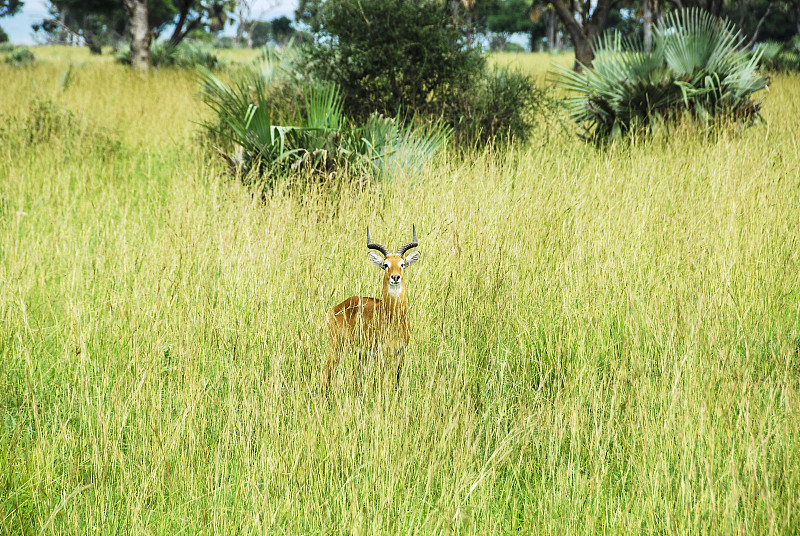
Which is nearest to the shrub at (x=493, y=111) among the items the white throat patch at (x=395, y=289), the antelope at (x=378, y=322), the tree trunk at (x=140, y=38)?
the antelope at (x=378, y=322)

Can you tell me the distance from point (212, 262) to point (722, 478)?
2.88 metres

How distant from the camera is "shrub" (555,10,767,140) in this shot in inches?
322

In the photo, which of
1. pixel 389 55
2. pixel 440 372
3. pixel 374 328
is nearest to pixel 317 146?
pixel 389 55

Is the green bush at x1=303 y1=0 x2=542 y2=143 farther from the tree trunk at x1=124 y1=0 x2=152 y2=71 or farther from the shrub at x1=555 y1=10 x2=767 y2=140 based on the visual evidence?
the tree trunk at x1=124 y1=0 x2=152 y2=71

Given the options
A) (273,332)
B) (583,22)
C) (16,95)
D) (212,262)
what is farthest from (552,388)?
(583,22)

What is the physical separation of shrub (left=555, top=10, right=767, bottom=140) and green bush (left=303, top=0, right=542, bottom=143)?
39.1 inches

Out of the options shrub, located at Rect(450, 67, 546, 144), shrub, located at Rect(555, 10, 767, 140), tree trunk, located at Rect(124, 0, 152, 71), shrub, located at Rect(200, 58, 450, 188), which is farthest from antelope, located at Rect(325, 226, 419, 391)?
tree trunk, located at Rect(124, 0, 152, 71)

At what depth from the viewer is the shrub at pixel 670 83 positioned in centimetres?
818

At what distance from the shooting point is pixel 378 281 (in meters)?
3.83

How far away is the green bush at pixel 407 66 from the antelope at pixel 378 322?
18.1 ft

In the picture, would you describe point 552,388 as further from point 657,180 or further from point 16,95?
point 16,95

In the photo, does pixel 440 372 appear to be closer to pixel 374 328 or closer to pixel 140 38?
pixel 374 328

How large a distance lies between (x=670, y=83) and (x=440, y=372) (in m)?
6.45

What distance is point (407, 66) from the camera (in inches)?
324
